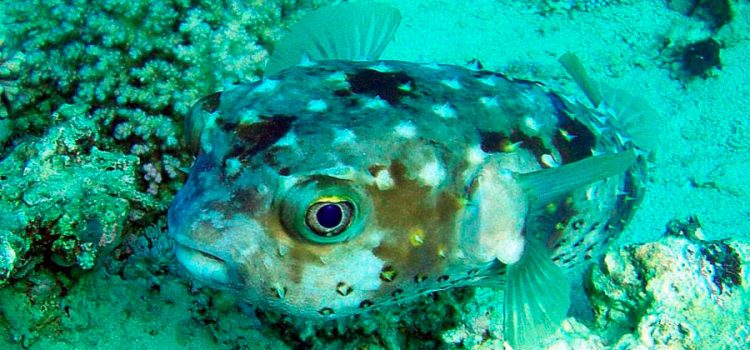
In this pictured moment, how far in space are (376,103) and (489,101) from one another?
1.73 ft

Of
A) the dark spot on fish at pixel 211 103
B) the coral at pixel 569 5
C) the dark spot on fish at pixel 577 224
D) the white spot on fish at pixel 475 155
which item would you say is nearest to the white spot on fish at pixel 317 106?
the dark spot on fish at pixel 211 103

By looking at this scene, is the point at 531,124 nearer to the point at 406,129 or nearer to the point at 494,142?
the point at 494,142

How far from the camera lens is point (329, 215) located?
165 centimetres

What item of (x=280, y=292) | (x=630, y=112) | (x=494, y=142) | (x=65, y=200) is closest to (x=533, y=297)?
(x=494, y=142)

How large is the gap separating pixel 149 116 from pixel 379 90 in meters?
2.07

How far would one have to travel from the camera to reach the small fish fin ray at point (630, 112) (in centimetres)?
356

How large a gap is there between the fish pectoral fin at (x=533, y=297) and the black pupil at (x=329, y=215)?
0.79m

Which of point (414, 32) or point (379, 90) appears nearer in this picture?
point (379, 90)

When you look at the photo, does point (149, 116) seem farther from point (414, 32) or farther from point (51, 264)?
point (414, 32)

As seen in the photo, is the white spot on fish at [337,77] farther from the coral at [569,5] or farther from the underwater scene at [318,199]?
the coral at [569,5]

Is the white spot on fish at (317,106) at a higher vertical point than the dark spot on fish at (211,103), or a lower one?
higher

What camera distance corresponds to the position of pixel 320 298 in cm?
186

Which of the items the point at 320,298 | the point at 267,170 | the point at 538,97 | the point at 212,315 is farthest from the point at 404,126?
the point at 212,315

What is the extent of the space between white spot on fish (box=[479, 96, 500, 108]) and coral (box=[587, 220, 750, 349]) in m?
1.60
